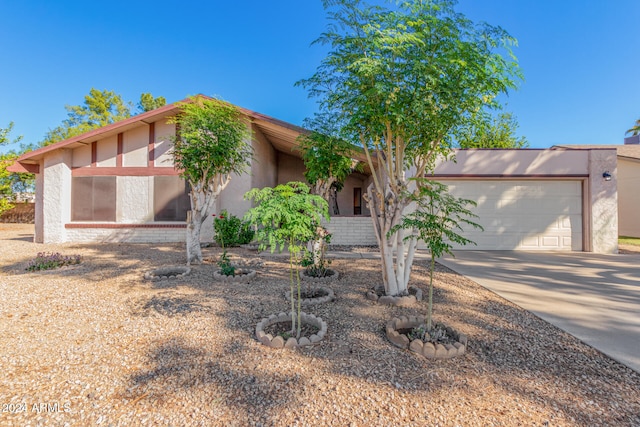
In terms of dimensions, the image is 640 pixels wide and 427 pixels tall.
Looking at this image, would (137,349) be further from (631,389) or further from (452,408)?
(631,389)

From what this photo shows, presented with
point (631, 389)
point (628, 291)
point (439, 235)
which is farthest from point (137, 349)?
point (628, 291)

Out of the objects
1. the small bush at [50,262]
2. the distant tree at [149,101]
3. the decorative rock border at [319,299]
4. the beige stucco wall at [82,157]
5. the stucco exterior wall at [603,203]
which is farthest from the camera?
the distant tree at [149,101]

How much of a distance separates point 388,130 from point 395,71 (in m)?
0.77

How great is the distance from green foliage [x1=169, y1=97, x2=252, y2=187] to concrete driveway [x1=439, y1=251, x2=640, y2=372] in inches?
240

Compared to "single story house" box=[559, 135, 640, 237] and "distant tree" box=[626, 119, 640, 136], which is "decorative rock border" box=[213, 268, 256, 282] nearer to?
"single story house" box=[559, 135, 640, 237]

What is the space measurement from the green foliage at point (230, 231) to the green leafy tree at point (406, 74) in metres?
6.42

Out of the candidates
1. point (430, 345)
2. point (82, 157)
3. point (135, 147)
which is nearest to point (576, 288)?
point (430, 345)

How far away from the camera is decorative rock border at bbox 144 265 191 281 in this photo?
5.24 m

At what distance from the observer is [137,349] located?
109 inches

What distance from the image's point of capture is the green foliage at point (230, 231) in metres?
9.30

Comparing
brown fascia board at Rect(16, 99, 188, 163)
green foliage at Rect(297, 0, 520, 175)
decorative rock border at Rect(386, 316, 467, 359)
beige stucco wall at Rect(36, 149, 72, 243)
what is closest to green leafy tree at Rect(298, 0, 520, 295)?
green foliage at Rect(297, 0, 520, 175)

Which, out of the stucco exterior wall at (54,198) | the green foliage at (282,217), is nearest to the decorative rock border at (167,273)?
A: the green foliage at (282,217)

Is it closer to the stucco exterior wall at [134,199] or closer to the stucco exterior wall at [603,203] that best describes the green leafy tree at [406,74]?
the stucco exterior wall at [603,203]

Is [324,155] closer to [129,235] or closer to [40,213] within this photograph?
[129,235]
